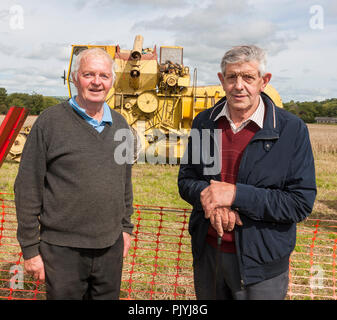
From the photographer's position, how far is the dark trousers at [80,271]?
83.0 inches

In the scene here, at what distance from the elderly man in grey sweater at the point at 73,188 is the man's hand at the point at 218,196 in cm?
61

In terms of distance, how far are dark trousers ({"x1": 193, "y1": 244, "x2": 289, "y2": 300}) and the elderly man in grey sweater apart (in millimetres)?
617

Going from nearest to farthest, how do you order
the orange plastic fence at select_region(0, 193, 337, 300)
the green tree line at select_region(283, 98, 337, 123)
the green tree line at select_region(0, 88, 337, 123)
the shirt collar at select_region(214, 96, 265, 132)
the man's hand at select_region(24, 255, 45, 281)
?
the shirt collar at select_region(214, 96, 265, 132) < the man's hand at select_region(24, 255, 45, 281) < the orange plastic fence at select_region(0, 193, 337, 300) < the green tree line at select_region(0, 88, 337, 123) < the green tree line at select_region(283, 98, 337, 123)

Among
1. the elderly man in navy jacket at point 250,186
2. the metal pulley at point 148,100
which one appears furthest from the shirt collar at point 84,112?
the metal pulley at point 148,100

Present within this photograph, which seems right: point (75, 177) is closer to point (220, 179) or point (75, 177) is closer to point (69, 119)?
point (69, 119)

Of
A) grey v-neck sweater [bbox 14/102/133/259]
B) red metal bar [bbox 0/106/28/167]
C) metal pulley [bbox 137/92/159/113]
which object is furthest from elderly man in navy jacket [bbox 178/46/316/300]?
metal pulley [bbox 137/92/159/113]

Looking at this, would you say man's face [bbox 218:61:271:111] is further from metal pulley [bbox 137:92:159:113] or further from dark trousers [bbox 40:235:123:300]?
metal pulley [bbox 137:92:159:113]

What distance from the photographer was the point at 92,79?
214 centimetres

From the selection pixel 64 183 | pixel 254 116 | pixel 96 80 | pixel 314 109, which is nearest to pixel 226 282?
pixel 254 116

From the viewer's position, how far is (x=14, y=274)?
405 centimetres

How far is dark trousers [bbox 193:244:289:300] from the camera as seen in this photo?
1.95m

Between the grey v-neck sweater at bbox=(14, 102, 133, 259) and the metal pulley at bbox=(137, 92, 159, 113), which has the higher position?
the metal pulley at bbox=(137, 92, 159, 113)

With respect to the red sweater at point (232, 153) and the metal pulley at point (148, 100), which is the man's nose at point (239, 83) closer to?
the red sweater at point (232, 153)
